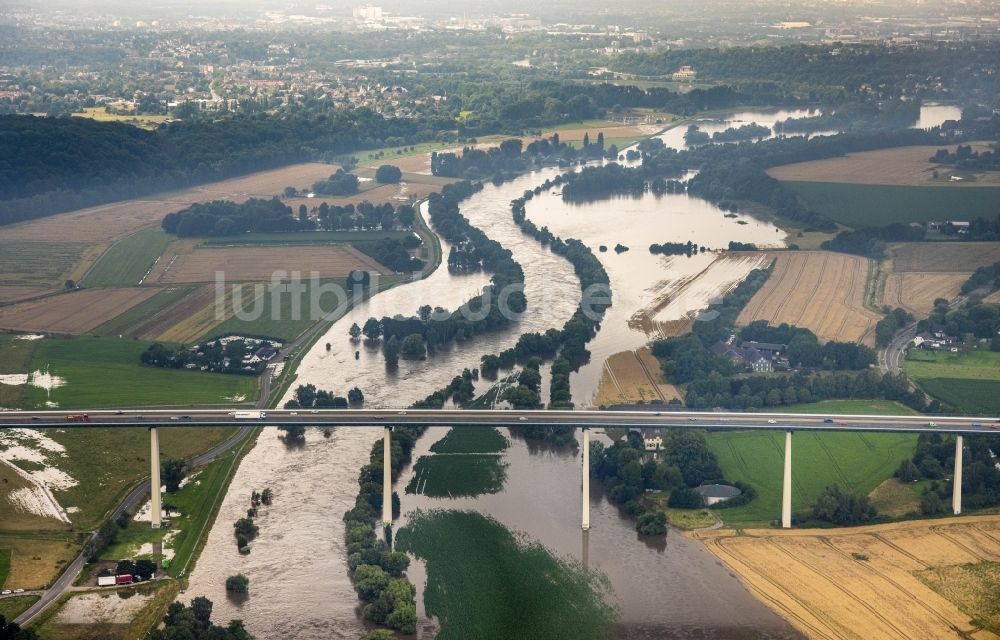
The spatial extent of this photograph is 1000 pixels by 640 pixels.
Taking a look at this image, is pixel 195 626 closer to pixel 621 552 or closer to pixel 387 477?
pixel 387 477

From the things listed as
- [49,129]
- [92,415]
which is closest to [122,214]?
[49,129]

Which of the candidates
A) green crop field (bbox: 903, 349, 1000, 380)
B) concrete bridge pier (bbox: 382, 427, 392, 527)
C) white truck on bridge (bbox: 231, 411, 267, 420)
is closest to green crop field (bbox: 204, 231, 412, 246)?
white truck on bridge (bbox: 231, 411, 267, 420)

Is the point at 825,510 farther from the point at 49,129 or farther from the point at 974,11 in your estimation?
the point at 974,11

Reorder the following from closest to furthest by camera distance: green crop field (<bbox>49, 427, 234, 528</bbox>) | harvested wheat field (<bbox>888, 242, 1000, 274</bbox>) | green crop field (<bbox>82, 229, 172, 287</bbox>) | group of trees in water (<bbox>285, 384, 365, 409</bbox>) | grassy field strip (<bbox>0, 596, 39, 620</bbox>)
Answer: grassy field strip (<bbox>0, 596, 39, 620</bbox>)
green crop field (<bbox>49, 427, 234, 528</bbox>)
group of trees in water (<bbox>285, 384, 365, 409</bbox>)
green crop field (<bbox>82, 229, 172, 287</bbox>)
harvested wheat field (<bbox>888, 242, 1000, 274</bbox>)

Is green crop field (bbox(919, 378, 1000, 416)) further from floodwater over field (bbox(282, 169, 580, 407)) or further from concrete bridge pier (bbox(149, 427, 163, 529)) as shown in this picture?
concrete bridge pier (bbox(149, 427, 163, 529))

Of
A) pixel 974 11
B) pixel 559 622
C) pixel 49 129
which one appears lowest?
pixel 559 622

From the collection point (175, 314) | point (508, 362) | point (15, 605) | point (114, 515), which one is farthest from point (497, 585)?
point (175, 314)
